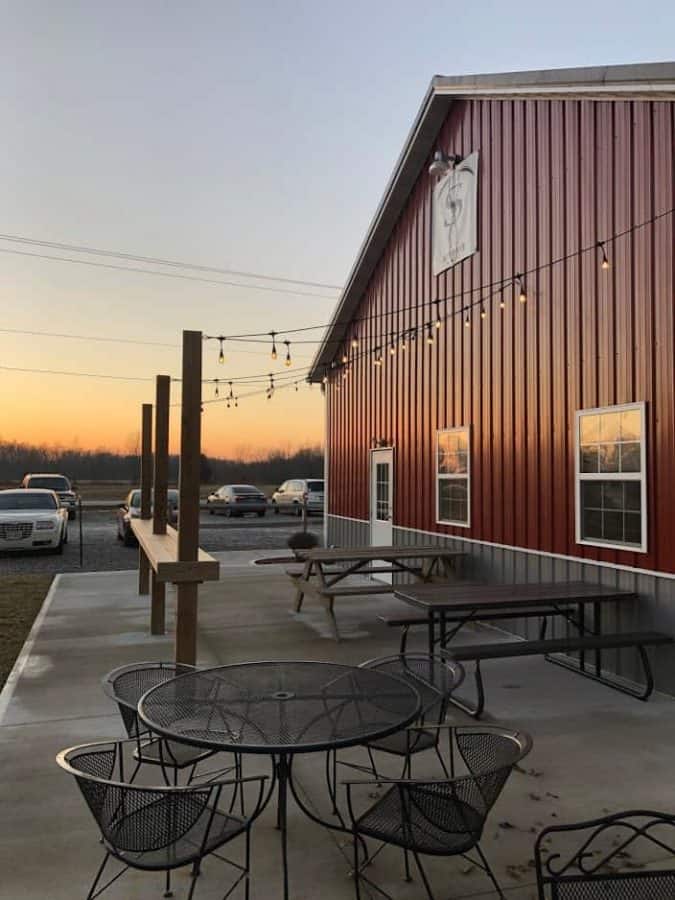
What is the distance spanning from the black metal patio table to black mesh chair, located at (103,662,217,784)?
0.25m

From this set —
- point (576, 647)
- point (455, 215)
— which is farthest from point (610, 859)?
point (455, 215)

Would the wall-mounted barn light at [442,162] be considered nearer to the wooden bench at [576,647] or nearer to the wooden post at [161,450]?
the wooden post at [161,450]

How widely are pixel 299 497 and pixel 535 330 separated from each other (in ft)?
71.7

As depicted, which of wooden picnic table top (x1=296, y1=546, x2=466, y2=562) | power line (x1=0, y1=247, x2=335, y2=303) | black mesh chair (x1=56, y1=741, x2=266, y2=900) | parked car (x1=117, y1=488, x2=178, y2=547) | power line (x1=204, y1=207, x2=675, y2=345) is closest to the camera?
black mesh chair (x1=56, y1=741, x2=266, y2=900)

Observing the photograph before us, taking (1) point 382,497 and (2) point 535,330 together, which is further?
(1) point 382,497

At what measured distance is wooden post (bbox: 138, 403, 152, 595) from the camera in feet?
29.2

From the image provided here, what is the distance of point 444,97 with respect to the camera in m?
9.11

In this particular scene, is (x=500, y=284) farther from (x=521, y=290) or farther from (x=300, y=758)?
(x=300, y=758)

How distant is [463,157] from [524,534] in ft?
16.2

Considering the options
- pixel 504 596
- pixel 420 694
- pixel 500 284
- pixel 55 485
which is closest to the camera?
pixel 420 694

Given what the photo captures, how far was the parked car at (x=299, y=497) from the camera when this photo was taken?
1072 inches

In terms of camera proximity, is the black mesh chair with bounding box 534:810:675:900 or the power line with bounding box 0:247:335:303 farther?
the power line with bounding box 0:247:335:303

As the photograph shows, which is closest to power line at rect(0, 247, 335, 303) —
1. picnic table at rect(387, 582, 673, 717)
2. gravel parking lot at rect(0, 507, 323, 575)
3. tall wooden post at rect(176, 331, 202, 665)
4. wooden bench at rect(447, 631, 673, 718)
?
gravel parking lot at rect(0, 507, 323, 575)

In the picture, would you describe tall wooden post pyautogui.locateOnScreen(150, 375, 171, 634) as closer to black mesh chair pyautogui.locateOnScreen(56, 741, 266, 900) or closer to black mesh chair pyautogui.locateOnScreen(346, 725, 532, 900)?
black mesh chair pyautogui.locateOnScreen(56, 741, 266, 900)
